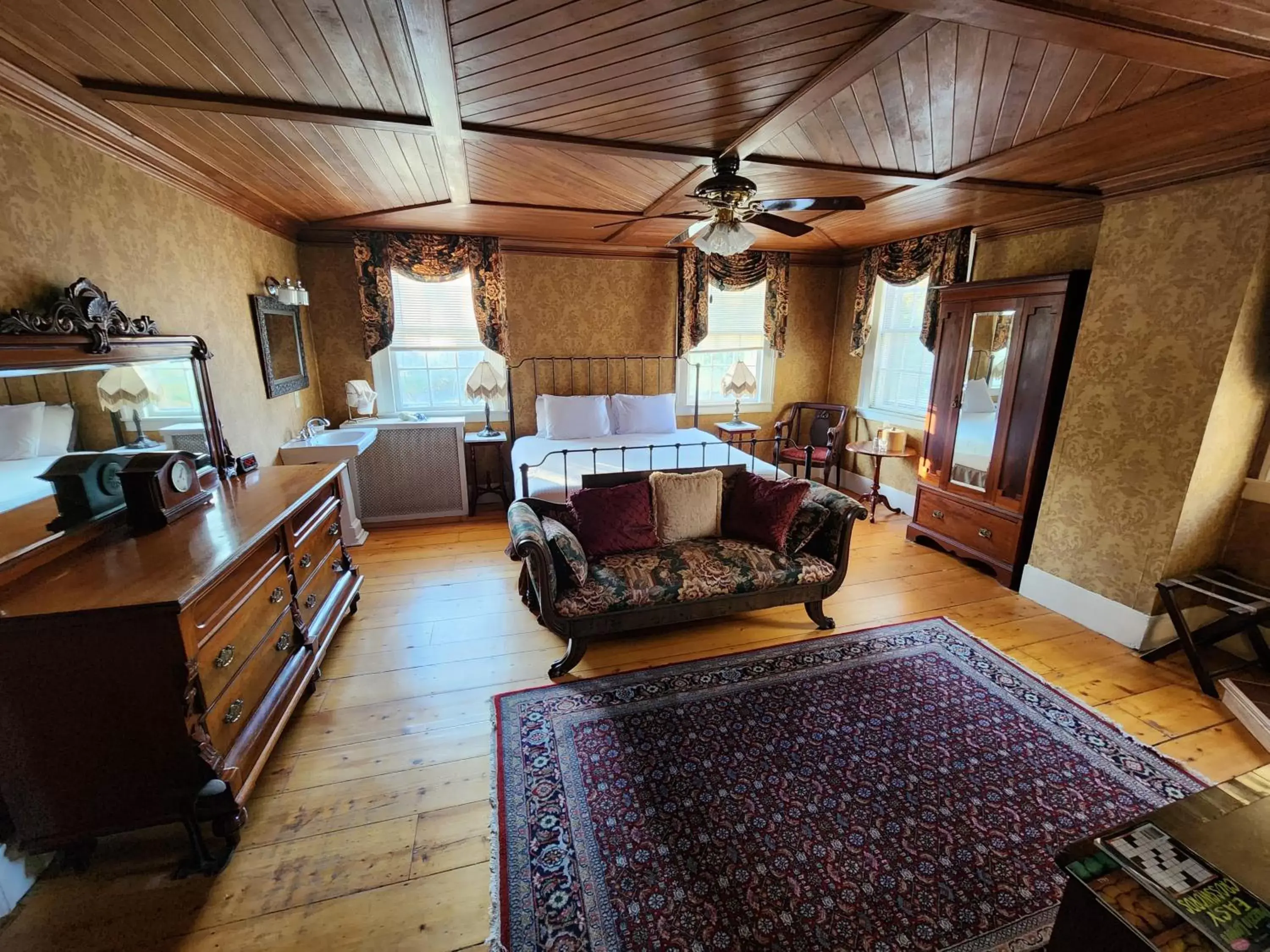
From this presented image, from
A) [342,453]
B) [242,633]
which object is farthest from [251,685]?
[342,453]

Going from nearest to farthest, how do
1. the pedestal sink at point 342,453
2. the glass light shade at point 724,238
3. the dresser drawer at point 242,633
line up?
the dresser drawer at point 242,633, the glass light shade at point 724,238, the pedestal sink at point 342,453

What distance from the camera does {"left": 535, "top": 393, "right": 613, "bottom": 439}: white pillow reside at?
4.55m

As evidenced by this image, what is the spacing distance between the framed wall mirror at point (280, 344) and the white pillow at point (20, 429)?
6.11ft

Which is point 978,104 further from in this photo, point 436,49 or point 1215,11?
point 436,49

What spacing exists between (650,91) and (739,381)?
10.9ft

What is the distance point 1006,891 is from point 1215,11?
236cm

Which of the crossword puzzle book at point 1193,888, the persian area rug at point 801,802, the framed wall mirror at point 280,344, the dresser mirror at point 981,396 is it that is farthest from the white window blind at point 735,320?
the crossword puzzle book at point 1193,888

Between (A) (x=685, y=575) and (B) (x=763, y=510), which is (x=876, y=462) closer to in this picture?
(B) (x=763, y=510)

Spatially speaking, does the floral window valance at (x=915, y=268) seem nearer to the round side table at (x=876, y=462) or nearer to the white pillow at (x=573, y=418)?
the round side table at (x=876, y=462)

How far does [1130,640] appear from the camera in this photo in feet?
9.18

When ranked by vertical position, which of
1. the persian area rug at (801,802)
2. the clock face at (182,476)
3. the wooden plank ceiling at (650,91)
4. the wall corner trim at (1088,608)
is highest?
the wooden plank ceiling at (650,91)

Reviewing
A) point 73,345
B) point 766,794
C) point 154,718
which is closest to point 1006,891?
point 766,794

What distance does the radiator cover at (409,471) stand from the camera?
4332 mm

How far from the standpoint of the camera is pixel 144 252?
7.61 feet
